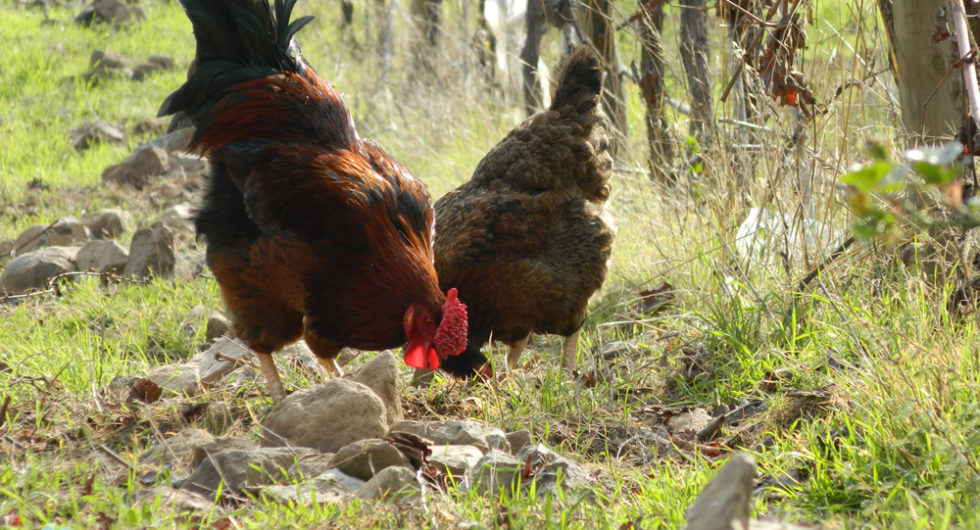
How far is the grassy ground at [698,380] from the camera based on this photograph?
258 cm

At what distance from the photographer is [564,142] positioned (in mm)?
5031

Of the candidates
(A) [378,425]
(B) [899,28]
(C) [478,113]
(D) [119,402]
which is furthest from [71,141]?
(B) [899,28]

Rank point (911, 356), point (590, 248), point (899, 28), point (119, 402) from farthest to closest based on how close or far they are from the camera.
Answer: point (590, 248)
point (119, 402)
point (899, 28)
point (911, 356)

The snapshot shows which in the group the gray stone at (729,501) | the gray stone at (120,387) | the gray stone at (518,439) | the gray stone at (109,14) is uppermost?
the gray stone at (109,14)

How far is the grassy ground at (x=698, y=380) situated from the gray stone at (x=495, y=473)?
0.31 ft

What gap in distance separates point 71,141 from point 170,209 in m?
3.94

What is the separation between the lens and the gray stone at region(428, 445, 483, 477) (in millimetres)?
3041

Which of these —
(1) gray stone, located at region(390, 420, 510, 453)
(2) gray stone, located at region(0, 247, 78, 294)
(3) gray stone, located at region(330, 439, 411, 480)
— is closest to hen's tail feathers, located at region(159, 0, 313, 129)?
(1) gray stone, located at region(390, 420, 510, 453)

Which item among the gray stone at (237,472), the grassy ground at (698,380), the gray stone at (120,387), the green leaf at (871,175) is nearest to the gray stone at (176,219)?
the grassy ground at (698,380)

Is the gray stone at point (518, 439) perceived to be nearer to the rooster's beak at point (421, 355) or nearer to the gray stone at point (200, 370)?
the rooster's beak at point (421, 355)

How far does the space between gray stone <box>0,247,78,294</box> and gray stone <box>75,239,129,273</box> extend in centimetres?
20

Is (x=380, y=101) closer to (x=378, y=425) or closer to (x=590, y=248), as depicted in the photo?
(x=590, y=248)

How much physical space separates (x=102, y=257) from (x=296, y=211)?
3.51 m


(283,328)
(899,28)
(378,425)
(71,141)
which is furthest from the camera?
(71,141)
